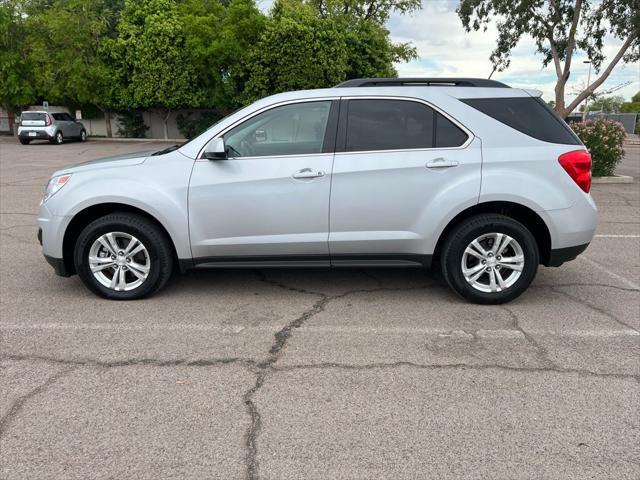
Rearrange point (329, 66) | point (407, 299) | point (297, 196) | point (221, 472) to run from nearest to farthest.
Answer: point (221, 472) < point (297, 196) < point (407, 299) < point (329, 66)

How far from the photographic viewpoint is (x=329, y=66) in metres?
27.2

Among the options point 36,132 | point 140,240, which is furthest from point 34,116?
point 140,240

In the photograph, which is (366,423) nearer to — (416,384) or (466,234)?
(416,384)

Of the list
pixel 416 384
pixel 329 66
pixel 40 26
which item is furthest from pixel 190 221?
pixel 40 26

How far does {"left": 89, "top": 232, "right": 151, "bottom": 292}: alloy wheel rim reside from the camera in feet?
15.4

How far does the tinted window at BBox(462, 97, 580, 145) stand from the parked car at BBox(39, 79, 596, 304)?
0.01m

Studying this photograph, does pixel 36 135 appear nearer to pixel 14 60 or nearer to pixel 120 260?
pixel 14 60

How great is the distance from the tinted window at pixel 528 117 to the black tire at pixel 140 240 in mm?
2871

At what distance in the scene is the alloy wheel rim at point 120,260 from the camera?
15.4 ft

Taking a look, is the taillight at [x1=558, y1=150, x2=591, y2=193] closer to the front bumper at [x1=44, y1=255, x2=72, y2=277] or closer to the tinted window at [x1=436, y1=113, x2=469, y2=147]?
the tinted window at [x1=436, y1=113, x2=469, y2=147]

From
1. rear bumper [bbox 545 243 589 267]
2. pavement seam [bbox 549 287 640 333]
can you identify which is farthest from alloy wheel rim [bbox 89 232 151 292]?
pavement seam [bbox 549 287 640 333]

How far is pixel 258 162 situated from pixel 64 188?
169 cm

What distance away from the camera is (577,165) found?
14.9 feet

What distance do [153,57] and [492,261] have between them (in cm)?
2944
